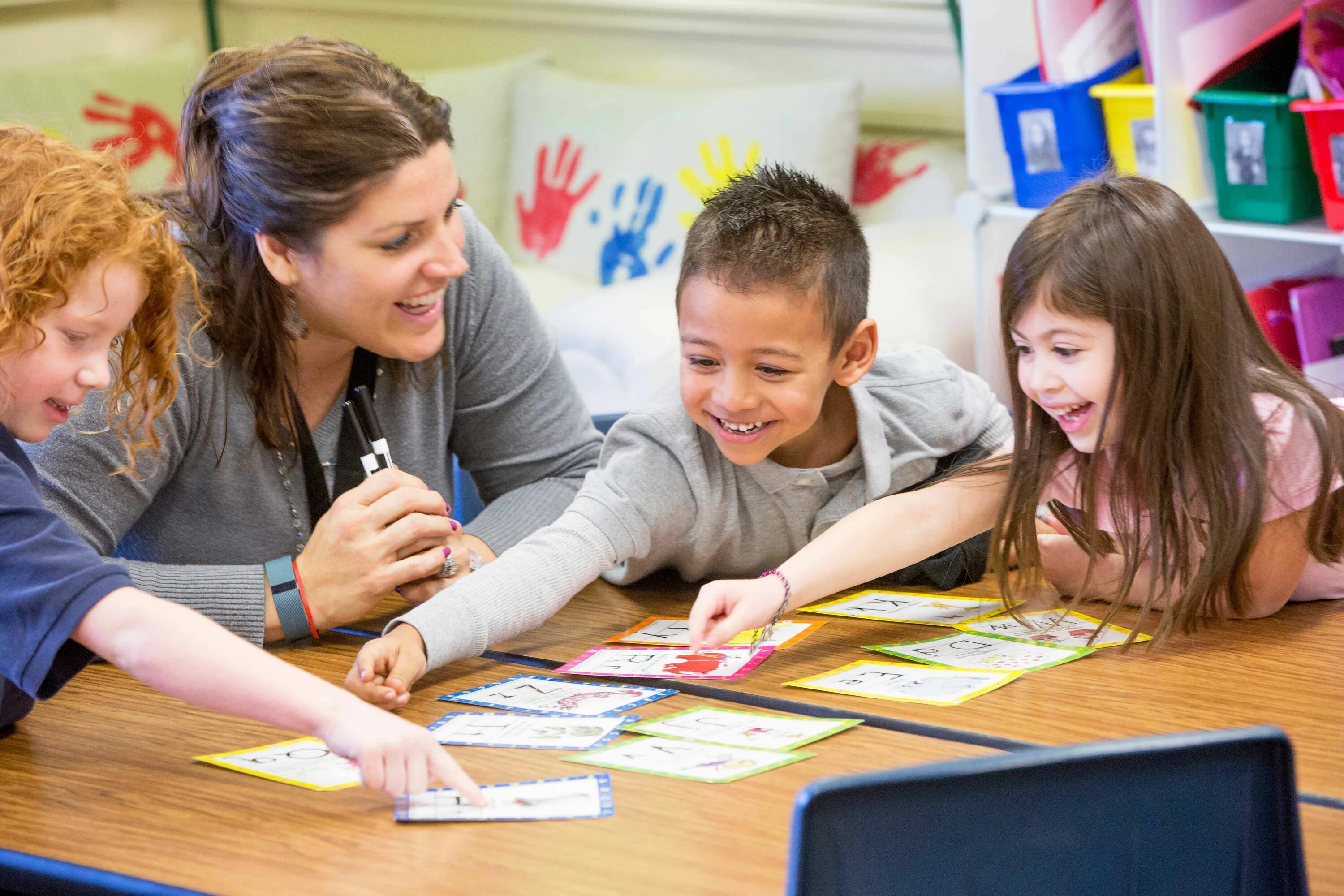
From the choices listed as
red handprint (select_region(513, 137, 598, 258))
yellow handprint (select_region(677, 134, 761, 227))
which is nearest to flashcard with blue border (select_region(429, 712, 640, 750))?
yellow handprint (select_region(677, 134, 761, 227))

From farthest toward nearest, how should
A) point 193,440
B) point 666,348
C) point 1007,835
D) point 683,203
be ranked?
point 683,203 → point 666,348 → point 193,440 → point 1007,835

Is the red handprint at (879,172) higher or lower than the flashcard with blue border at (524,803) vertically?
higher

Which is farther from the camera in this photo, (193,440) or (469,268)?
(469,268)

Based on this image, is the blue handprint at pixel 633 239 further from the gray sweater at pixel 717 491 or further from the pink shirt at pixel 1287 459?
the pink shirt at pixel 1287 459

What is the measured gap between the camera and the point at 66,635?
88 centimetres

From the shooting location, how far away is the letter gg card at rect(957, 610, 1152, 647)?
1.15 metres

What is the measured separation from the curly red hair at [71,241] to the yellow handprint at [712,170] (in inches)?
69.8

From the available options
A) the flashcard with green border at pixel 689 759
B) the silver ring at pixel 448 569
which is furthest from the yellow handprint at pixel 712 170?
the flashcard with green border at pixel 689 759

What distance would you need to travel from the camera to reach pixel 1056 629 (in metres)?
1.19

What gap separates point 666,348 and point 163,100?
1.95 meters

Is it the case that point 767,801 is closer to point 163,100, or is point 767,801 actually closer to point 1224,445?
point 1224,445

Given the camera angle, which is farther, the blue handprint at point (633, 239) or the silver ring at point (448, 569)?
the blue handprint at point (633, 239)

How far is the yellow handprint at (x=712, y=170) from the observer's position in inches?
109

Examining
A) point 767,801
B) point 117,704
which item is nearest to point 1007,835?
point 767,801
